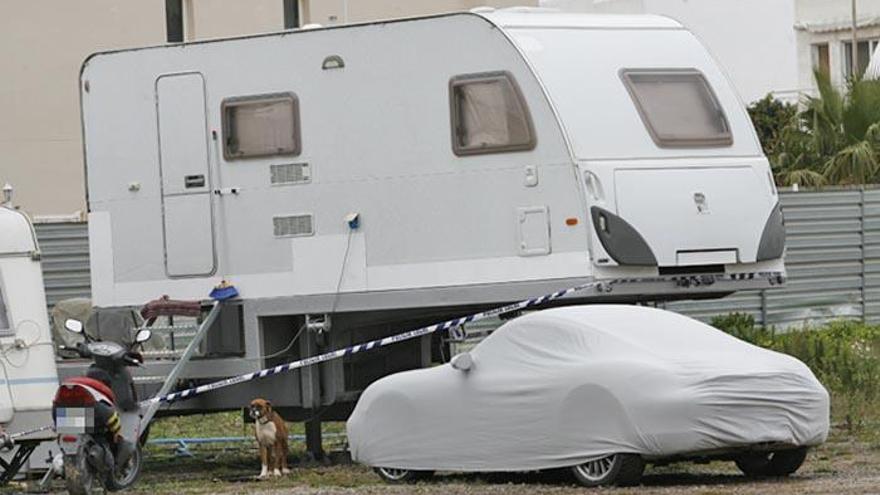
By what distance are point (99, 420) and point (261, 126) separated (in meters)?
3.91

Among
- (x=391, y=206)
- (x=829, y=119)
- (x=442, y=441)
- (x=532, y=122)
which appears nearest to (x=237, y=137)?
(x=391, y=206)

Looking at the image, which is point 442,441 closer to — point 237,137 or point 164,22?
point 237,137

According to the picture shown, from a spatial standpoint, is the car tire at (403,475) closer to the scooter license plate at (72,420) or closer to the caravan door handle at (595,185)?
the scooter license plate at (72,420)

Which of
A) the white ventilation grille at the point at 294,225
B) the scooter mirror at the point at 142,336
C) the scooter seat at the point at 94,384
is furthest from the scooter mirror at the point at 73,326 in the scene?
the white ventilation grille at the point at 294,225

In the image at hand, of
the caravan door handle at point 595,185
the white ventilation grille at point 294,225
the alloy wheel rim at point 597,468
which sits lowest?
the alloy wheel rim at point 597,468

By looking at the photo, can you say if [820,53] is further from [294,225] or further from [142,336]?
[142,336]

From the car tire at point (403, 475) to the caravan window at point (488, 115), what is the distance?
114 inches

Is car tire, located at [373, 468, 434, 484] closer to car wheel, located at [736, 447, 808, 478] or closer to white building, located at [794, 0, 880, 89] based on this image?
car wheel, located at [736, 447, 808, 478]

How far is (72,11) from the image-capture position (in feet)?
108

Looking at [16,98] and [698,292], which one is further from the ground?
[16,98]

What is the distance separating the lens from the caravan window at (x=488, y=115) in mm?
17406

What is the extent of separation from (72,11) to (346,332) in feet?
50.7

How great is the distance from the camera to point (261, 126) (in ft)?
61.2

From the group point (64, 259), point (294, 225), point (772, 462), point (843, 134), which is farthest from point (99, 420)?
point (843, 134)
